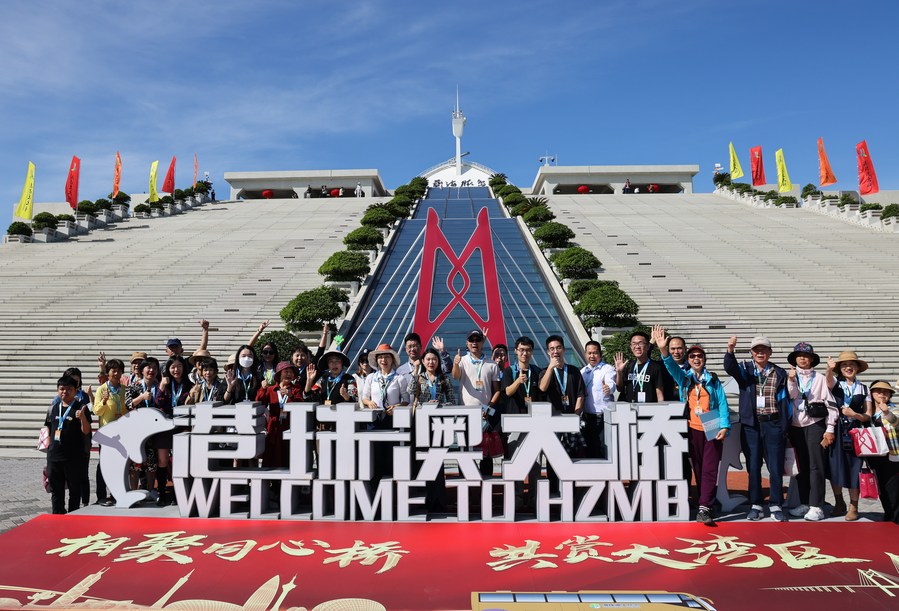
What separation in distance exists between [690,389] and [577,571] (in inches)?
82.9

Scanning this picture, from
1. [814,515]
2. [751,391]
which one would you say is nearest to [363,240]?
[751,391]

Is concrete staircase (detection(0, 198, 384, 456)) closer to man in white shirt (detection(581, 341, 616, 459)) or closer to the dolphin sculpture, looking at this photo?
the dolphin sculpture

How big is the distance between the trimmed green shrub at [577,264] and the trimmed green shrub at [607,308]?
2.65m

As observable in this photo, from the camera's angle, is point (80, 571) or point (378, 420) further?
point (378, 420)

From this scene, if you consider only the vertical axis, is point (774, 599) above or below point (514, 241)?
below

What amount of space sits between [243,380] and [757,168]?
122ft

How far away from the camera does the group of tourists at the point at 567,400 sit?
5117mm

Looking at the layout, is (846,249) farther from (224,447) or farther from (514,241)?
(224,447)

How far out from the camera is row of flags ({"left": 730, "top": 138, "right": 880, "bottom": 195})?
2655 cm

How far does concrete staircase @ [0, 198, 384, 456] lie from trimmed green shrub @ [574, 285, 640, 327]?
5.60 meters

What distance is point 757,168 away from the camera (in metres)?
36.0

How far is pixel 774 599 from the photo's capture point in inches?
141

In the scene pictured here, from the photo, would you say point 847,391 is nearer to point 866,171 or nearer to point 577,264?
point 577,264

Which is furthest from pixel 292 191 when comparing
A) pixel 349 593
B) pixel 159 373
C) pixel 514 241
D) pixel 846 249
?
pixel 349 593
